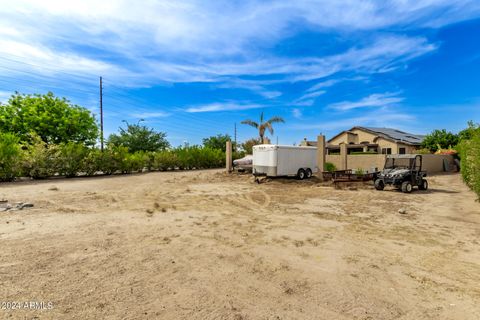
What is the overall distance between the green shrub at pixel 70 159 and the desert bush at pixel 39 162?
0.30m

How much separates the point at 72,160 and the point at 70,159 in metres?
0.14

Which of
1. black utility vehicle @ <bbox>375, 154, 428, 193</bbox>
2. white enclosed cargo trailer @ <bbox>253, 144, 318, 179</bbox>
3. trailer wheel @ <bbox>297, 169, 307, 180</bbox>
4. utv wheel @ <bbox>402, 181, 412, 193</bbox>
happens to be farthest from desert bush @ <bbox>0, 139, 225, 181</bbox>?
utv wheel @ <bbox>402, 181, 412, 193</bbox>

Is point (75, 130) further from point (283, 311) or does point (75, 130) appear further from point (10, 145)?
point (283, 311)

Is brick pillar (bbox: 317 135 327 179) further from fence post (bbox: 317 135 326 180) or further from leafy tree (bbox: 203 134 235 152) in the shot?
leafy tree (bbox: 203 134 235 152)

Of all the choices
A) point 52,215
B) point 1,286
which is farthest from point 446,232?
point 52,215

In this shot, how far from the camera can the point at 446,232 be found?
581cm

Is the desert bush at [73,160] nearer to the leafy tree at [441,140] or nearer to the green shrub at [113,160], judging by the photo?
the green shrub at [113,160]

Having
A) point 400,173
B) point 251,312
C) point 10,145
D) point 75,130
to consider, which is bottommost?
point 251,312

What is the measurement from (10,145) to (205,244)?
55.1 ft

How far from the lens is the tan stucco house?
33156 mm

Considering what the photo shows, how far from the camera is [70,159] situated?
18062 millimetres

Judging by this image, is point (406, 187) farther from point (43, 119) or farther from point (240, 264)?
point (43, 119)

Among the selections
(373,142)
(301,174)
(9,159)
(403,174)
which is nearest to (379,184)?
(403,174)

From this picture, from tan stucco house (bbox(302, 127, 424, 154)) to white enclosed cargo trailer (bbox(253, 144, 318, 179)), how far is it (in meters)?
14.2
